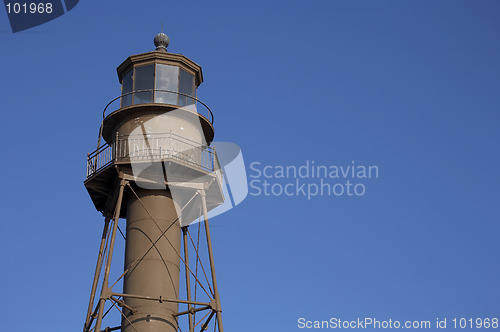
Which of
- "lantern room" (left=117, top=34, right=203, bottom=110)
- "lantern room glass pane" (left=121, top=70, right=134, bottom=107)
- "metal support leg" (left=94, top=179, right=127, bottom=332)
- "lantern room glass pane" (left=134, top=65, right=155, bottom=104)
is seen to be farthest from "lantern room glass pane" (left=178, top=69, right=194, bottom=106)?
"metal support leg" (left=94, top=179, right=127, bottom=332)

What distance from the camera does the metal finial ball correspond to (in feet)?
119

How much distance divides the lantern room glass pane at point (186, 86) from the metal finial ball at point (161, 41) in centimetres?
157

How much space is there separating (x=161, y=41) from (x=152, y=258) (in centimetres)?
991

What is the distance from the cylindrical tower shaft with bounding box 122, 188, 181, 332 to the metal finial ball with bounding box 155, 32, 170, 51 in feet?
22.4

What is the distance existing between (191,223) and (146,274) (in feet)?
12.7

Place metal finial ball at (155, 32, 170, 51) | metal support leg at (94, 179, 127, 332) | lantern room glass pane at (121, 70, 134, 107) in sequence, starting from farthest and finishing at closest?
metal finial ball at (155, 32, 170, 51), lantern room glass pane at (121, 70, 134, 107), metal support leg at (94, 179, 127, 332)

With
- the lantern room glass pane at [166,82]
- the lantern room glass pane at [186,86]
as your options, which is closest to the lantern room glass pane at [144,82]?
the lantern room glass pane at [166,82]

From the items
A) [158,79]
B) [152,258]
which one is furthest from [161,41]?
[152,258]

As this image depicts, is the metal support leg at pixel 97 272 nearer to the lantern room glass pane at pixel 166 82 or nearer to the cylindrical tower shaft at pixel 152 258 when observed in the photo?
the cylindrical tower shaft at pixel 152 258

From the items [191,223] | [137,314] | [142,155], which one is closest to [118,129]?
[142,155]

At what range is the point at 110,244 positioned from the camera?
1220 inches

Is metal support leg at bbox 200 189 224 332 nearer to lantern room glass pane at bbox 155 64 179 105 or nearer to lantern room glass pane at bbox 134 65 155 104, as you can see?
lantern room glass pane at bbox 155 64 179 105

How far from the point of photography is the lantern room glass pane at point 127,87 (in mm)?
34812

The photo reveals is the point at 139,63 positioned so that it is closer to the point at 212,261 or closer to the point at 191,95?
the point at 191,95
